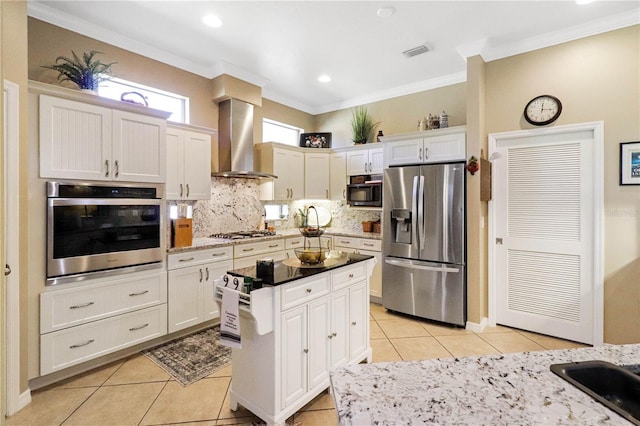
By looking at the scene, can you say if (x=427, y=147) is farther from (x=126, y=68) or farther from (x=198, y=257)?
(x=126, y=68)

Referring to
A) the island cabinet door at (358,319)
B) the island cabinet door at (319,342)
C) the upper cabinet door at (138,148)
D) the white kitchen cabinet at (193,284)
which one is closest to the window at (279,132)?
the upper cabinet door at (138,148)

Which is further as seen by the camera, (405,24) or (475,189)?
(475,189)

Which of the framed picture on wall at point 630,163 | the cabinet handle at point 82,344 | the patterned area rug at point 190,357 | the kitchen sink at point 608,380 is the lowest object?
the patterned area rug at point 190,357

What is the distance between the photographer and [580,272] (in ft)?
10.0

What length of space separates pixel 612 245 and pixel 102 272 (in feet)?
15.3

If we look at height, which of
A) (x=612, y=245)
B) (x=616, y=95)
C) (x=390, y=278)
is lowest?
(x=390, y=278)

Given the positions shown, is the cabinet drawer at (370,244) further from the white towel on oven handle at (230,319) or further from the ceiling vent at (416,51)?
the white towel on oven handle at (230,319)

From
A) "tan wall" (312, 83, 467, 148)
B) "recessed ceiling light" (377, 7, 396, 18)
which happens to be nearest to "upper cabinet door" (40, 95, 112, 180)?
"recessed ceiling light" (377, 7, 396, 18)

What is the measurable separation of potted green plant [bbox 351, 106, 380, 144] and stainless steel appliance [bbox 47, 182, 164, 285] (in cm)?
298

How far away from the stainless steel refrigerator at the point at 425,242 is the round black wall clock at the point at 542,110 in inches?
33.8

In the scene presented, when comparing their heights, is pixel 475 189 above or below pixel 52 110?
below

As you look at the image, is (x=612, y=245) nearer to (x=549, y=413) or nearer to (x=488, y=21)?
(x=488, y=21)

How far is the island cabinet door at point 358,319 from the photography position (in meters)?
2.49

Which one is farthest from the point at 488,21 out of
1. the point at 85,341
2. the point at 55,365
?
the point at 55,365
